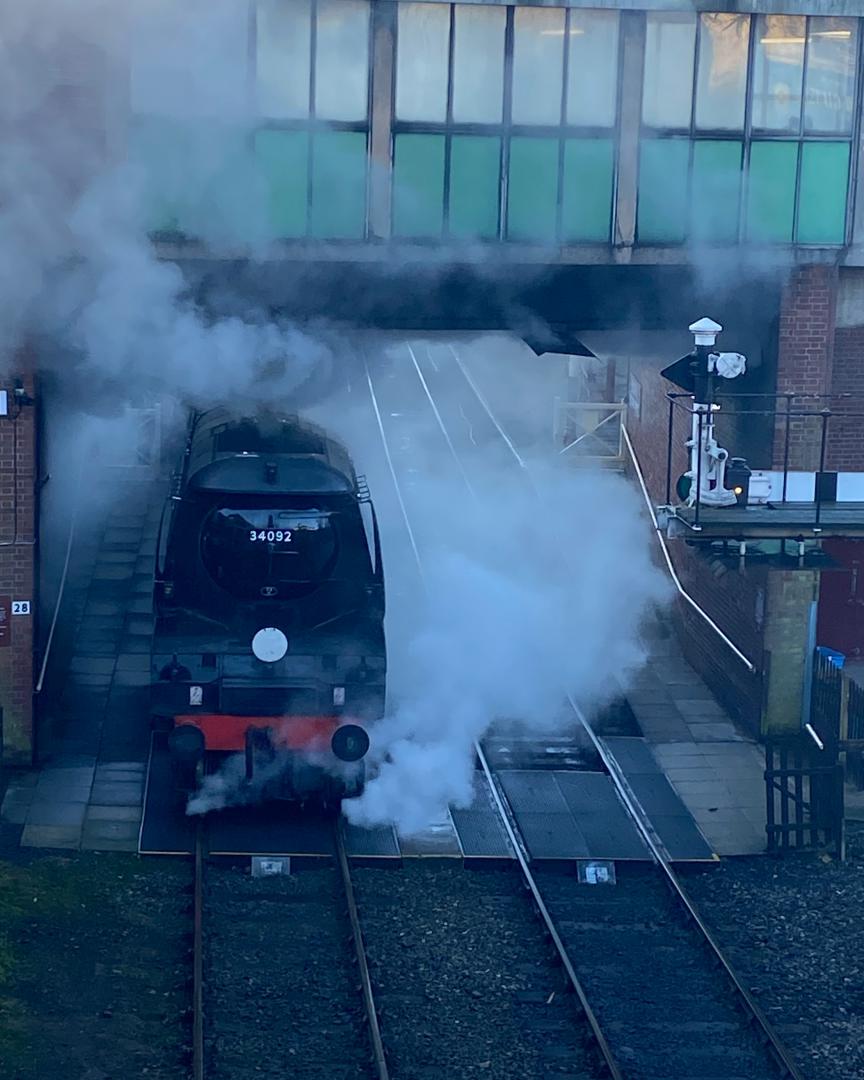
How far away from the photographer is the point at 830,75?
41.8 ft

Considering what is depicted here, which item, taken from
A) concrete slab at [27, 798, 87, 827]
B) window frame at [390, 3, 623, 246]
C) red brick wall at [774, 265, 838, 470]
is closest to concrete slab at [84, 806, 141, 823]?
concrete slab at [27, 798, 87, 827]

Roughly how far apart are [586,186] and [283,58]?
8.85 ft

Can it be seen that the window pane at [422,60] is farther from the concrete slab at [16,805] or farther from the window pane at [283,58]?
the concrete slab at [16,805]

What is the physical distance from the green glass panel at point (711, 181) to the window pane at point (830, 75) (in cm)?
71

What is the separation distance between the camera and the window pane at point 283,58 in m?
12.0

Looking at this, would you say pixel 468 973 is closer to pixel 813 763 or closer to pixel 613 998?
pixel 613 998

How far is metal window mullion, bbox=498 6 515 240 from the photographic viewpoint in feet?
40.7

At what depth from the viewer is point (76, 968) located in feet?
28.0

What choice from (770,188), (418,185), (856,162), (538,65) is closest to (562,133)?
(538,65)

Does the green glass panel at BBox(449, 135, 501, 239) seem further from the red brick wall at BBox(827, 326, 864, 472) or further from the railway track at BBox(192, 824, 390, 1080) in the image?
the railway track at BBox(192, 824, 390, 1080)

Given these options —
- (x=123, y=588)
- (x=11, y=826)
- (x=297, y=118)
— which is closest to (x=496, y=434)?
(x=123, y=588)

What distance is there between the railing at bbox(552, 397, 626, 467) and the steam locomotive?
890 centimetres

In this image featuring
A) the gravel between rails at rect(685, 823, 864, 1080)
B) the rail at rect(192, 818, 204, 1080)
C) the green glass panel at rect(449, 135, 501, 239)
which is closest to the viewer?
the rail at rect(192, 818, 204, 1080)

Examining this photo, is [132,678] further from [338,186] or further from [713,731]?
[713,731]
